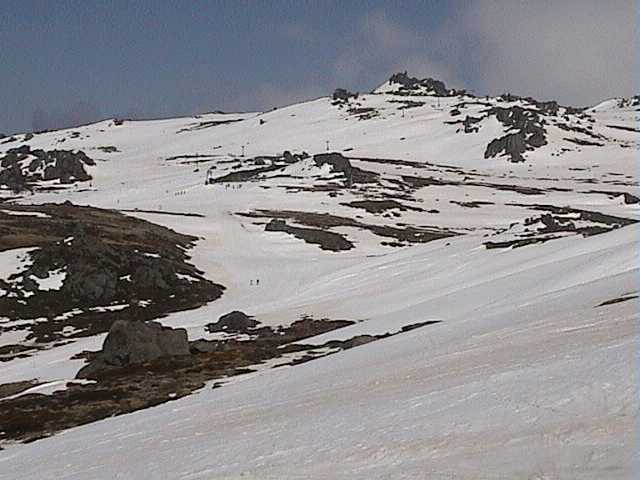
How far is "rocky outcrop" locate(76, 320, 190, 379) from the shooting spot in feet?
134

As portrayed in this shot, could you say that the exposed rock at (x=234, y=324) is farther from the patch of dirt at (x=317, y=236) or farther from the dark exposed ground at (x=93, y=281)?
the patch of dirt at (x=317, y=236)

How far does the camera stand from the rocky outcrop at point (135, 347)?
40781mm

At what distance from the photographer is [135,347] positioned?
41.6m

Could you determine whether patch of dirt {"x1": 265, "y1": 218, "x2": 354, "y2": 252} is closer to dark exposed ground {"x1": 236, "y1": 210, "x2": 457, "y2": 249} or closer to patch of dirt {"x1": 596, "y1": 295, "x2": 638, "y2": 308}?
dark exposed ground {"x1": 236, "y1": 210, "x2": 457, "y2": 249}

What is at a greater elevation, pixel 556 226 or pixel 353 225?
pixel 353 225

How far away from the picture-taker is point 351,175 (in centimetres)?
17425

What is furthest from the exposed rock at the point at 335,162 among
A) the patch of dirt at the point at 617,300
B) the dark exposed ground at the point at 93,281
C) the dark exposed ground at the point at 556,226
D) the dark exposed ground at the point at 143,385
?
the patch of dirt at the point at 617,300

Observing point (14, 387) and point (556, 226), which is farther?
point (556, 226)

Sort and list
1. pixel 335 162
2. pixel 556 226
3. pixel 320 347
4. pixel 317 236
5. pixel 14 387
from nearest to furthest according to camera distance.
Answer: pixel 320 347
pixel 14 387
pixel 556 226
pixel 317 236
pixel 335 162

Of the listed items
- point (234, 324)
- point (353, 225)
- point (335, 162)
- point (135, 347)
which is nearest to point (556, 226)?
point (353, 225)

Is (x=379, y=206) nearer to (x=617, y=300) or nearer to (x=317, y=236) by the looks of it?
(x=317, y=236)

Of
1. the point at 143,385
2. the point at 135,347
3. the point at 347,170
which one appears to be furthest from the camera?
the point at 347,170

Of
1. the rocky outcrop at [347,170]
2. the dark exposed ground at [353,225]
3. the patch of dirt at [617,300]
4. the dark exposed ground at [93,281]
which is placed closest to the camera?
the patch of dirt at [617,300]

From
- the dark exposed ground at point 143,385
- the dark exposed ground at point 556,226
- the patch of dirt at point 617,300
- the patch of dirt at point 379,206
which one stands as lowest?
the patch of dirt at point 617,300
